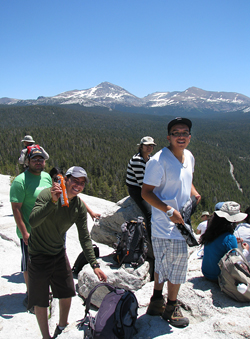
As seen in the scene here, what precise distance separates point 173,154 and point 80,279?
318 cm

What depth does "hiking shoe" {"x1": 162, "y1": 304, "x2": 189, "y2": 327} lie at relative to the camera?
2.56 meters

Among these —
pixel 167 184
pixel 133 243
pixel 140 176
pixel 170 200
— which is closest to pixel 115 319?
pixel 170 200

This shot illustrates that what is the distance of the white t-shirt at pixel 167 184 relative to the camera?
2508 mm

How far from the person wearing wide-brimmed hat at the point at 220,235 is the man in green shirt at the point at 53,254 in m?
1.70

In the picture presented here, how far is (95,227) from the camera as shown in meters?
5.98

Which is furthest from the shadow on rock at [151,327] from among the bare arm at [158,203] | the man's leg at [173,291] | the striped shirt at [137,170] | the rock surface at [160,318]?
the striped shirt at [137,170]

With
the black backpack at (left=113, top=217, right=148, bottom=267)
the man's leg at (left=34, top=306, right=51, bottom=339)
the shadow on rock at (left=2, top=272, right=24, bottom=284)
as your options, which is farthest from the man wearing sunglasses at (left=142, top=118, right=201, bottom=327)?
the shadow on rock at (left=2, top=272, right=24, bottom=284)

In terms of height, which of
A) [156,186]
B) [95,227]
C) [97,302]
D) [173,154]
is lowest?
[97,302]

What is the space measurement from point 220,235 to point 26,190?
2.92m

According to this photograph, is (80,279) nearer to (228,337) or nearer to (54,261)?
(54,261)

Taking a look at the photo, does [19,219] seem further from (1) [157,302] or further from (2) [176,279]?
(2) [176,279]

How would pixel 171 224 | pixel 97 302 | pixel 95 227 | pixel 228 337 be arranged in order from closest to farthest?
pixel 228 337 → pixel 171 224 → pixel 97 302 → pixel 95 227

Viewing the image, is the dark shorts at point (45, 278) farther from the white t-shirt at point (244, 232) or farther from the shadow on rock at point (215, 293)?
the white t-shirt at point (244, 232)

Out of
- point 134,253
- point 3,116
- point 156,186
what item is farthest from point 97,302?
point 3,116
